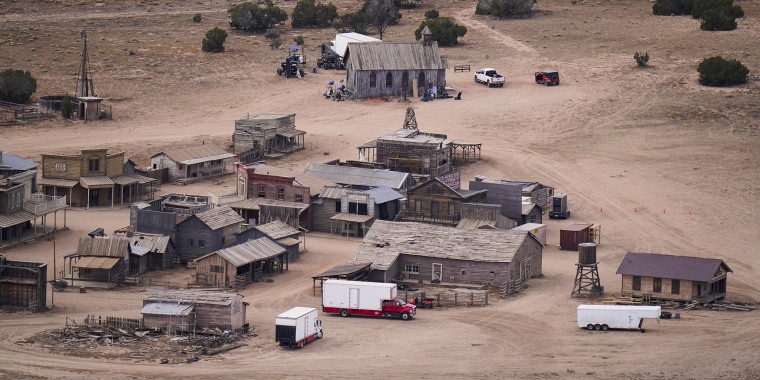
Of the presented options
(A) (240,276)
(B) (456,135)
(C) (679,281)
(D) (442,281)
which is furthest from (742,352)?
(B) (456,135)

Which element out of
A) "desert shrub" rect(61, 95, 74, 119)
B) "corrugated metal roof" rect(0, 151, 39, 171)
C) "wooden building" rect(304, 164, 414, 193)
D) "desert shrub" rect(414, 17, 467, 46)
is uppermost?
"desert shrub" rect(414, 17, 467, 46)

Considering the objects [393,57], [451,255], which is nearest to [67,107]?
[393,57]

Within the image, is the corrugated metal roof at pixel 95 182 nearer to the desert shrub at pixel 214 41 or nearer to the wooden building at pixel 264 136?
the wooden building at pixel 264 136

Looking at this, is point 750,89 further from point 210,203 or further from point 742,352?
point 742,352

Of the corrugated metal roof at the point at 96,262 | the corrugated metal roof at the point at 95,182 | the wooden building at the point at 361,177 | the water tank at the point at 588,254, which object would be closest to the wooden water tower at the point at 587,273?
the water tank at the point at 588,254

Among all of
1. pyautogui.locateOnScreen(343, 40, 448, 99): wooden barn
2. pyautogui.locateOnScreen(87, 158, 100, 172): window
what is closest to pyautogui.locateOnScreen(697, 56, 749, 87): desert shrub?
pyautogui.locateOnScreen(343, 40, 448, 99): wooden barn

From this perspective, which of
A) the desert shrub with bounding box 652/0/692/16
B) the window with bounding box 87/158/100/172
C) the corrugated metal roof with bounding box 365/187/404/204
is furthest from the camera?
the desert shrub with bounding box 652/0/692/16

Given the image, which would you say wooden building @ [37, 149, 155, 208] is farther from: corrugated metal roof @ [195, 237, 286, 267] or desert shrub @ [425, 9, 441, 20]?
desert shrub @ [425, 9, 441, 20]
